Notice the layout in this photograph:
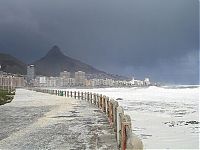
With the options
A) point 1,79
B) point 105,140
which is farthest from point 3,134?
point 1,79

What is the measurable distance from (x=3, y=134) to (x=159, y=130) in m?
7.26

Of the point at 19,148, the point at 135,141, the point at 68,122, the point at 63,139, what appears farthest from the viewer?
the point at 68,122

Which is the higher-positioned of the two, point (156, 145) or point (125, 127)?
point (125, 127)

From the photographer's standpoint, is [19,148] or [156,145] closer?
[19,148]

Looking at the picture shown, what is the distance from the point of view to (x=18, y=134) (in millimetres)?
13867

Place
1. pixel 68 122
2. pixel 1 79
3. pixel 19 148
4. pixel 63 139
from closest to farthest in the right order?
1. pixel 19 148
2. pixel 63 139
3. pixel 68 122
4. pixel 1 79

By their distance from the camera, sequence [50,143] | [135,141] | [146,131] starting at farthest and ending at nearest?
1. [146,131]
2. [50,143]
3. [135,141]

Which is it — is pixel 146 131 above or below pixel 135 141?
below

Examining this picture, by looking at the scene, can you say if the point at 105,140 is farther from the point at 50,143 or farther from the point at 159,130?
the point at 159,130

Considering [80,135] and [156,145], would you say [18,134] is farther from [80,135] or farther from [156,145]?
[156,145]

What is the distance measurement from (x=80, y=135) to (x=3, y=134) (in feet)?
10.1

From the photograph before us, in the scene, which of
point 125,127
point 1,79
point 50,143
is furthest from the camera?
point 1,79

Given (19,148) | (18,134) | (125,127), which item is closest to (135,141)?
(125,127)

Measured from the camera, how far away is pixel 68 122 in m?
17.9
